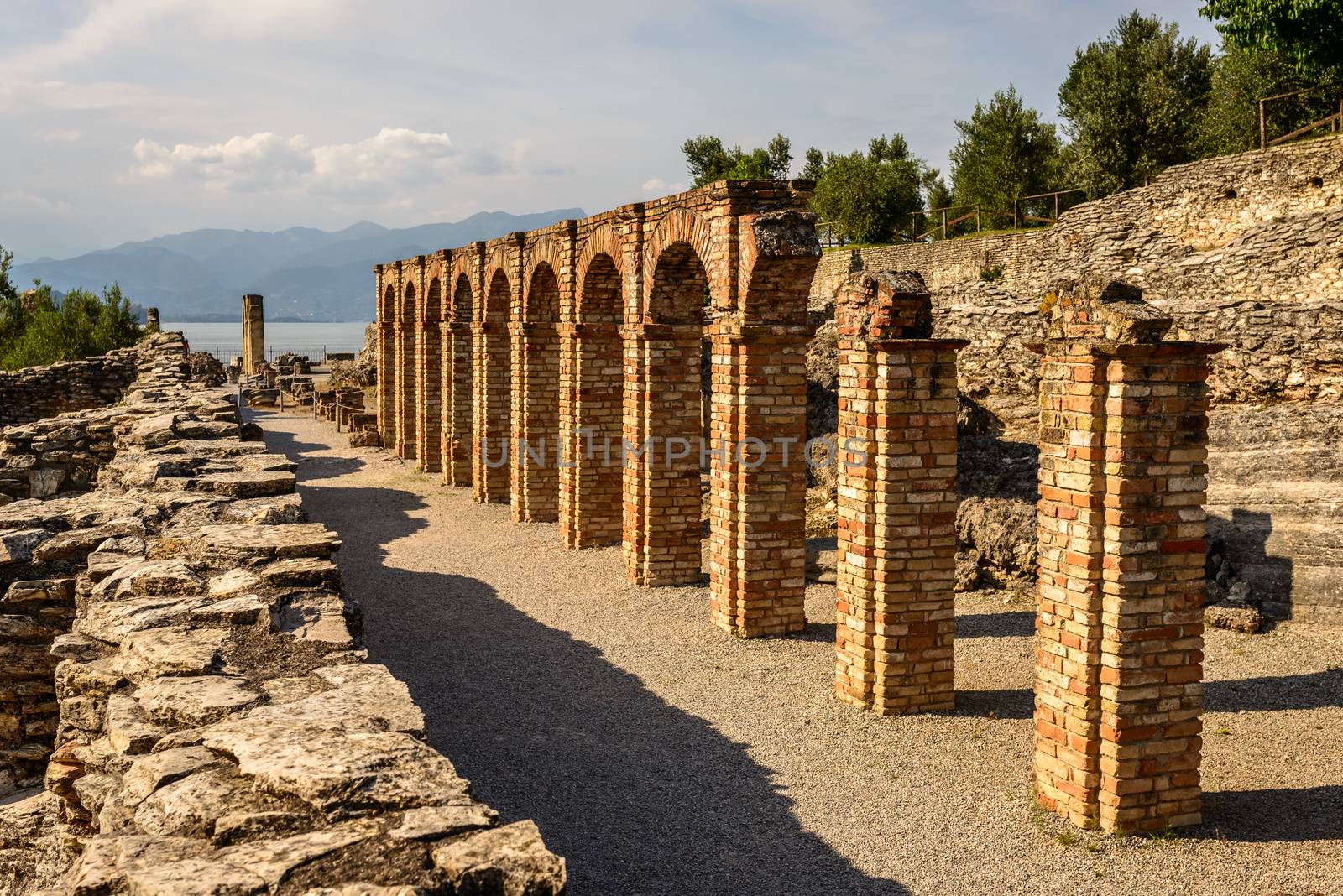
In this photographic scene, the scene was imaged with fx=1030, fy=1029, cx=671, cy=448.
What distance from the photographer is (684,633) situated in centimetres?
1039

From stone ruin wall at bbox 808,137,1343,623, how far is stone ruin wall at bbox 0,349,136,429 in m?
16.0

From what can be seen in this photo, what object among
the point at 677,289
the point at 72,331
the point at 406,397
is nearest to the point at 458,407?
the point at 406,397

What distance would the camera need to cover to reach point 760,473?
1001 centimetres

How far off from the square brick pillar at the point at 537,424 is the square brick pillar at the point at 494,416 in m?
1.65

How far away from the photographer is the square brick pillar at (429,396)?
22.0 metres

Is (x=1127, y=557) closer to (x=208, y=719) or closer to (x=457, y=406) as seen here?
(x=208, y=719)

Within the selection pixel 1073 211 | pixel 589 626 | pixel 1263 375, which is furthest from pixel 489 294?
pixel 1073 211

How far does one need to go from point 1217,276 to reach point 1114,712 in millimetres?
14016

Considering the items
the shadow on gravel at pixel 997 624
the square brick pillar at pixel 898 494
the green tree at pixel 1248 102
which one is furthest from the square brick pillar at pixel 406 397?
the green tree at pixel 1248 102

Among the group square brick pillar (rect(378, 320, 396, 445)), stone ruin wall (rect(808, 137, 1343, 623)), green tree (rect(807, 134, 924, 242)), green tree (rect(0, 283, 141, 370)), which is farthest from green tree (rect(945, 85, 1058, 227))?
green tree (rect(0, 283, 141, 370))

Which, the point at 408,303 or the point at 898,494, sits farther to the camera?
the point at 408,303

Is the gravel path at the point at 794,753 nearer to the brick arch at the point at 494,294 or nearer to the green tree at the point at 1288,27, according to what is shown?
the brick arch at the point at 494,294

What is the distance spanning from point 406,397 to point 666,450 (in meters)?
13.3

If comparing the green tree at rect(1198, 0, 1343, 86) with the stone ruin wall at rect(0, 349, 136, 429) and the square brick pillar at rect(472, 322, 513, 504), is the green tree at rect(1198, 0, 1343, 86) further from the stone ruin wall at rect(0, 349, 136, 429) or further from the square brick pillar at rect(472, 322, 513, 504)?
the stone ruin wall at rect(0, 349, 136, 429)
